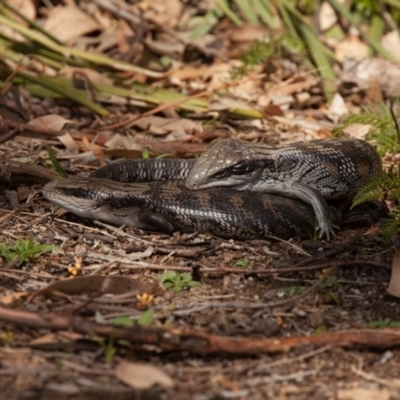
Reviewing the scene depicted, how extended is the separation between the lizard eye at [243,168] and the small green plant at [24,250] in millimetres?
1604

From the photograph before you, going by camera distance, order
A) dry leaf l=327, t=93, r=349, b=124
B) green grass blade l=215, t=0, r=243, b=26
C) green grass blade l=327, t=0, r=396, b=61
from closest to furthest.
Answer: dry leaf l=327, t=93, r=349, b=124
green grass blade l=327, t=0, r=396, b=61
green grass blade l=215, t=0, r=243, b=26

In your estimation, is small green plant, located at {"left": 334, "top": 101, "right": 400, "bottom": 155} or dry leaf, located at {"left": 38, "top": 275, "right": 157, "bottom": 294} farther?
small green plant, located at {"left": 334, "top": 101, "right": 400, "bottom": 155}

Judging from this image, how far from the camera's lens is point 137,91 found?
8.48 m

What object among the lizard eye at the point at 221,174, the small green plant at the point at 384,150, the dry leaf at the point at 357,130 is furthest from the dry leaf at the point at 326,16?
the lizard eye at the point at 221,174

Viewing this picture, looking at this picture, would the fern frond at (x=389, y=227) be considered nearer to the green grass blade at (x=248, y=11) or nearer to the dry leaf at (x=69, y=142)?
the dry leaf at (x=69, y=142)

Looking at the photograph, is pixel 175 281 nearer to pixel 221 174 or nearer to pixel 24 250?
pixel 24 250

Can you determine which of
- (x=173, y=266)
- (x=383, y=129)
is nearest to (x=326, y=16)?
(x=383, y=129)

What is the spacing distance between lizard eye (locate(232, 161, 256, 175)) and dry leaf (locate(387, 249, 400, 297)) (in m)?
1.53

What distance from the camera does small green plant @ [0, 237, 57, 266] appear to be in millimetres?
5164

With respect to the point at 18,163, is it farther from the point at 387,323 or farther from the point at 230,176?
the point at 387,323

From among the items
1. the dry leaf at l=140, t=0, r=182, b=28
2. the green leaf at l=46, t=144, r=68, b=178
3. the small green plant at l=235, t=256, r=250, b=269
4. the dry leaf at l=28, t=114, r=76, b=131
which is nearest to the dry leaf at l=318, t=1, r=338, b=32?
the dry leaf at l=140, t=0, r=182, b=28

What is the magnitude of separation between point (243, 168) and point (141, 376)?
270 cm

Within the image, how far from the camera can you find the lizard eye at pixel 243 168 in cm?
624

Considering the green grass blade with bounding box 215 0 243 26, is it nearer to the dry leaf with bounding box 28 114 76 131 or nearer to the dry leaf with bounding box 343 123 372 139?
the dry leaf with bounding box 343 123 372 139
